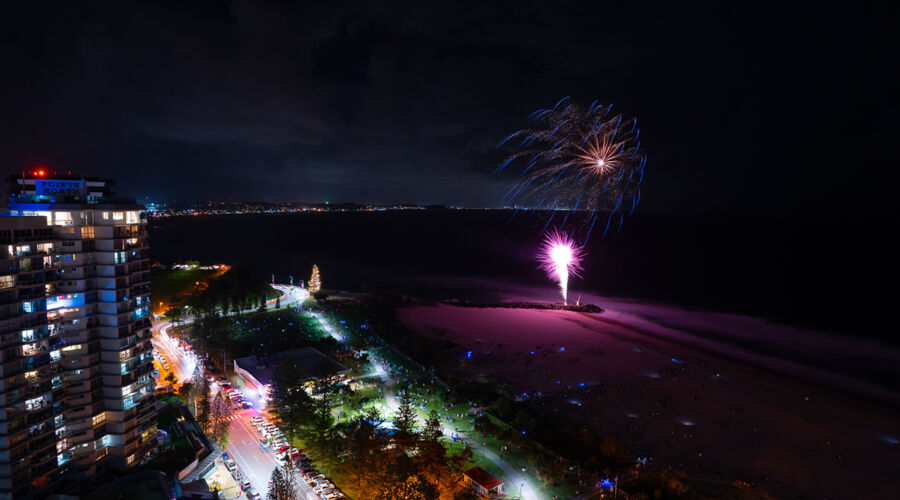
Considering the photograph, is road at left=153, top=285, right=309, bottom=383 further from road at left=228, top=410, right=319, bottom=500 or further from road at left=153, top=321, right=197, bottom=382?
road at left=228, top=410, right=319, bottom=500

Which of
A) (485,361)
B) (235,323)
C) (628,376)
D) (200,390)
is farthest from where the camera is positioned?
(235,323)

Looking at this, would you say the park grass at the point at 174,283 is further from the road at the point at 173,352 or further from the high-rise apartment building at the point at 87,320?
the high-rise apartment building at the point at 87,320

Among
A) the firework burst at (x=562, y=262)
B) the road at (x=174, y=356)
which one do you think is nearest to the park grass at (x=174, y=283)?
the road at (x=174, y=356)

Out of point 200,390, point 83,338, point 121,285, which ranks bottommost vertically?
point 200,390

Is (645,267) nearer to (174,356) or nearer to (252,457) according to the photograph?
(174,356)

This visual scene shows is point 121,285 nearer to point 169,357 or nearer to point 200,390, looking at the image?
point 200,390

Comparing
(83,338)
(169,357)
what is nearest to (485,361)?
(169,357)

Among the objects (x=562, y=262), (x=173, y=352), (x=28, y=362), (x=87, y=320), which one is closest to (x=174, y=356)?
(x=173, y=352)
